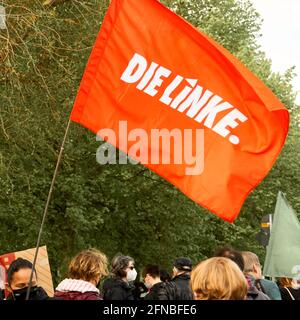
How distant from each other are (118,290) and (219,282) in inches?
156

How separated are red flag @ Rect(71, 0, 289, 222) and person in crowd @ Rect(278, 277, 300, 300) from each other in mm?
1708

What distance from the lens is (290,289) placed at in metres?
8.66

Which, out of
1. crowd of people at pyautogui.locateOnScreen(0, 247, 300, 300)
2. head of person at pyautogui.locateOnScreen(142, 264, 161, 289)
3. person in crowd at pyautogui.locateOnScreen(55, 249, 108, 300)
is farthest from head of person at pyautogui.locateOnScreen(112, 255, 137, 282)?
person in crowd at pyautogui.locateOnScreen(55, 249, 108, 300)

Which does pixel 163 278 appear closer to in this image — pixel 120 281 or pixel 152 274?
pixel 152 274

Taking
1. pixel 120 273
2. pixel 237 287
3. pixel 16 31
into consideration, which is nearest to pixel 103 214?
pixel 16 31

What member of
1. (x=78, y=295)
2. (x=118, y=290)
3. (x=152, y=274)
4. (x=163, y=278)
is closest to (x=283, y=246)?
(x=163, y=278)

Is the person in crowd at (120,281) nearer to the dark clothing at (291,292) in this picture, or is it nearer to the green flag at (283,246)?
the dark clothing at (291,292)

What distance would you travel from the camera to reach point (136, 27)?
7.66 metres

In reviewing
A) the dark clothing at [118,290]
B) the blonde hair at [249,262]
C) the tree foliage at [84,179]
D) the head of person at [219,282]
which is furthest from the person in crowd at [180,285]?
the tree foliage at [84,179]

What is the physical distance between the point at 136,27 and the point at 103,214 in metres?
16.2

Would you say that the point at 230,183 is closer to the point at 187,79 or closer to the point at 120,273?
the point at 187,79

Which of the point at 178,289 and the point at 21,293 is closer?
the point at 21,293

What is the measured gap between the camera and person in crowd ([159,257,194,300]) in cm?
738
